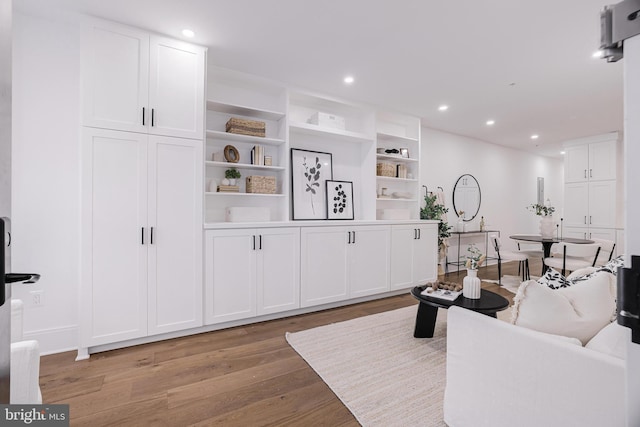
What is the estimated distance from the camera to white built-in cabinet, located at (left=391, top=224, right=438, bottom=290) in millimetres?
4082

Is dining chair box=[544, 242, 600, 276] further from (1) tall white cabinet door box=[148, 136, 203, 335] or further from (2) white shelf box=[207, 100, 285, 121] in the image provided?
(1) tall white cabinet door box=[148, 136, 203, 335]

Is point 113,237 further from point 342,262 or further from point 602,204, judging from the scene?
point 602,204

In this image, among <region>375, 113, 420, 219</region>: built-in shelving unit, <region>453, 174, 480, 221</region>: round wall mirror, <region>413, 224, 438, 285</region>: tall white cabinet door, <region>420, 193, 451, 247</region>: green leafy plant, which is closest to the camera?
<region>413, 224, 438, 285</region>: tall white cabinet door

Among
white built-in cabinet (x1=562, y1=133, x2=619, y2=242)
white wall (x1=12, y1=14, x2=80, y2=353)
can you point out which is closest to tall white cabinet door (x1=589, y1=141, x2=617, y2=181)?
white built-in cabinet (x1=562, y1=133, x2=619, y2=242)

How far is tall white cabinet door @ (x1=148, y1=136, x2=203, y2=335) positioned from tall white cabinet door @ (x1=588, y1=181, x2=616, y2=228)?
7.14 metres

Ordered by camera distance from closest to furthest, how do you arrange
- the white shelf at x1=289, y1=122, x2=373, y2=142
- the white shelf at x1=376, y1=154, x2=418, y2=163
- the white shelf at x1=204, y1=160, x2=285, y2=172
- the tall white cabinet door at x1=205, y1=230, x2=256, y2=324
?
the tall white cabinet door at x1=205, y1=230, x2=256, y2=324 < the white shelf at x1=204, y1=160, x2=285, y2=172 < the white shelf at x1=289, y1=122, x2=373, y2=142 < the white shelf at x1=376, y1=154, x2=418, y2=163

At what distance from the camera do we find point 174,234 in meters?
2.64

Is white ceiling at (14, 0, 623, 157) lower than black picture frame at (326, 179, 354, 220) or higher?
higher

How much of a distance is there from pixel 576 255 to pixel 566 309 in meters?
3.36

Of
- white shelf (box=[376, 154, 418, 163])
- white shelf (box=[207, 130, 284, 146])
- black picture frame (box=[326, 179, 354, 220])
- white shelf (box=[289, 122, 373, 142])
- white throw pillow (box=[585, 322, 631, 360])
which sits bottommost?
white throw pillow (box=[585, 322, 631, 360])

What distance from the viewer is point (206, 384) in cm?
201

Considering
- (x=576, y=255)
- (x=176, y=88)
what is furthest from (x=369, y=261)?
(x=176, y=88)

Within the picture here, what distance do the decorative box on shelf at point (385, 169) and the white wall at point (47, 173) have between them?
3476mm

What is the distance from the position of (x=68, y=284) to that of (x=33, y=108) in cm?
146
